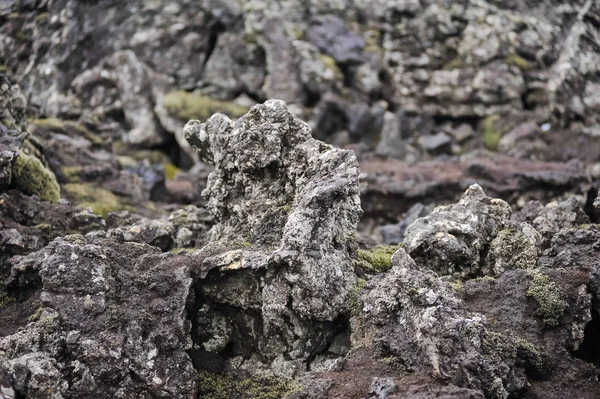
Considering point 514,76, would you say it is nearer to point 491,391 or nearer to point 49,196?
point 49,196

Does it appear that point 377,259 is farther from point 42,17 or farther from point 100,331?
point 42,17

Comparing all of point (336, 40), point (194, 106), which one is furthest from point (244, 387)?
point (336, 40)

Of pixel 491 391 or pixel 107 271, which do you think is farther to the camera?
pixel 107 271

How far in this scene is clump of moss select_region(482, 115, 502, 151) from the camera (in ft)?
169

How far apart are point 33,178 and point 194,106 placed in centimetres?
3177

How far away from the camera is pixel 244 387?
12242 mm

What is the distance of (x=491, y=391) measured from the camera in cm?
1033

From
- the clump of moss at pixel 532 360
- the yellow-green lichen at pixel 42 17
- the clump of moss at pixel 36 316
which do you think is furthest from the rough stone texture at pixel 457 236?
the yellow-green lichen at pixel 42 17

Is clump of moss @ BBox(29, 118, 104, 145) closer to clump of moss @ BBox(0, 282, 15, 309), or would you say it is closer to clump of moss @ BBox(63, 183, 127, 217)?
clump of moss @ BBox(63, 183, 127, 217)

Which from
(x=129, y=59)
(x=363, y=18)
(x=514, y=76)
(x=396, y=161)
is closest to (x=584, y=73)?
(x=514, y=76)

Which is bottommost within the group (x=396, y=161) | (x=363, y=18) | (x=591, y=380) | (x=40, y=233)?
(x=396, y=161)

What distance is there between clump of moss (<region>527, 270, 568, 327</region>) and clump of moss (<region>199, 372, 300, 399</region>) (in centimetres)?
536

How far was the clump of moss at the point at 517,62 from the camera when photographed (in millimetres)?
55562

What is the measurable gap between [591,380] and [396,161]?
35.6 meters
